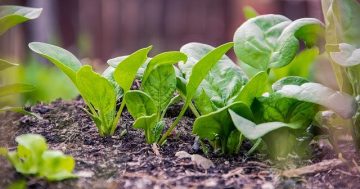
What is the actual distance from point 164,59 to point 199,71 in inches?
4.8

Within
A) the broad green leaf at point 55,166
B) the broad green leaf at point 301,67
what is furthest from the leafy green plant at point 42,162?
the broad green leaf at point 301,67

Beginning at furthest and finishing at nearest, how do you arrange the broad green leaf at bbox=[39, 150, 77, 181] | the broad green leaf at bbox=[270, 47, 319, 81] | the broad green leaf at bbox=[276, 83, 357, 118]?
the broad green leaf at bbox=[270, 47, 319, 81] < the broad green leaf at bbox=[276, 83, 357, 118] < the broad green leaf at bbox=[39, 150, 77, 181]

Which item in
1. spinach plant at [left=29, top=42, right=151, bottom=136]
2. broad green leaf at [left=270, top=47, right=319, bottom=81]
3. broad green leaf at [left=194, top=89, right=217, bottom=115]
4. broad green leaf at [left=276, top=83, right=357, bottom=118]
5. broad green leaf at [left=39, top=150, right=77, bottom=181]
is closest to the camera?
broad green leaf at [left=39, top=150, right=77, bottom=181]

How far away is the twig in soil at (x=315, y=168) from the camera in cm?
132

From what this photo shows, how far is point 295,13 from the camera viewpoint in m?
6.79

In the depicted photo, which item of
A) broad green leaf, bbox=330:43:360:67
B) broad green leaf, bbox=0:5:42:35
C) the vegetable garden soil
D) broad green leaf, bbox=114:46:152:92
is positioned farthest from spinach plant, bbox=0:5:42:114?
broad green leaf, bbox=330:43:360:67

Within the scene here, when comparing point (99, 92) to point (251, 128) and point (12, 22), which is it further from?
point (251, 128)

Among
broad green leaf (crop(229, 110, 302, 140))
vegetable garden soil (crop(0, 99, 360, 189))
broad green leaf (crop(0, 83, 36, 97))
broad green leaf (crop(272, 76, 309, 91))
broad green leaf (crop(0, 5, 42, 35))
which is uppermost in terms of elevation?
broad green leaf (crop(0, 5, 42, 35))

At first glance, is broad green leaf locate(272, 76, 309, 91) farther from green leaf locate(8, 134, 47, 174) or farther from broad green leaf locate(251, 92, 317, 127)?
green leaf locate(8, 134, 47, 174)

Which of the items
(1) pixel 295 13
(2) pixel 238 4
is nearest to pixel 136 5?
(2) pixel 238 4

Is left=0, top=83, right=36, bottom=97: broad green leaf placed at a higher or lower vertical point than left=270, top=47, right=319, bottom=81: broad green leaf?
higher

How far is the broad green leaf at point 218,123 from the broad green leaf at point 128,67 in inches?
8.8

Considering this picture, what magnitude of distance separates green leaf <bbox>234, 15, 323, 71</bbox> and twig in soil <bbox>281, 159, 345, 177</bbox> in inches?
13.4

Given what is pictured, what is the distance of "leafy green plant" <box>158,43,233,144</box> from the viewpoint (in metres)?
1.36
